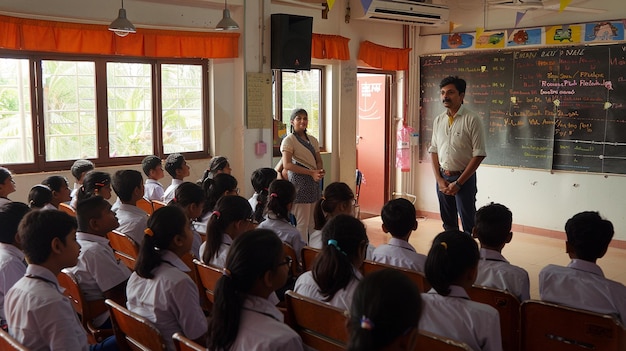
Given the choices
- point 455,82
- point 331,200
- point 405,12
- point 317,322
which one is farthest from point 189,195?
point 405,12

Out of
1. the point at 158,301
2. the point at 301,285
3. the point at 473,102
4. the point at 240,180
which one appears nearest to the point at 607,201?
the point at 473,102

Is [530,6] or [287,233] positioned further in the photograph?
[530,6]

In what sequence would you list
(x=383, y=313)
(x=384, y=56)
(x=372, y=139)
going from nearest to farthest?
(x=383, y=313), (x=384, y=56), (x=372, y=139)

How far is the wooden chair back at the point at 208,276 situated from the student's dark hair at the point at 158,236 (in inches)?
13.6

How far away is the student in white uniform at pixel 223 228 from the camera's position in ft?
9.98

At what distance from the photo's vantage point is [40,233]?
2.21 metres

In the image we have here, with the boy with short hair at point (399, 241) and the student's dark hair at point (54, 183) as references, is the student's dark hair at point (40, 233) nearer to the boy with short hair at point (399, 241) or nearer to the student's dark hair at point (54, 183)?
the boy with short hair at point (399, 241)

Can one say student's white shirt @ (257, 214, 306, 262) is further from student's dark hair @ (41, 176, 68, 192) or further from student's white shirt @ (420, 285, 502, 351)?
student's dark hair @ (41, 176, 68, 192)

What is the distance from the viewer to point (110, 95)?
568 centimetres

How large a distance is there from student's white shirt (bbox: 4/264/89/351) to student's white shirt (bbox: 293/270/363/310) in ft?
2.74

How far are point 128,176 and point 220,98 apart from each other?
264 centimetres

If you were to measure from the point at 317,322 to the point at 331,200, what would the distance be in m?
1.61

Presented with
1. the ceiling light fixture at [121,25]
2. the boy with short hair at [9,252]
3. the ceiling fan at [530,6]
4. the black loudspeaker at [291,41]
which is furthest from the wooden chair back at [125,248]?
the ceiling fan at [530,6]

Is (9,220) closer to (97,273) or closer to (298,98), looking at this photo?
(97,273)
